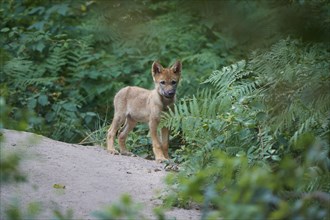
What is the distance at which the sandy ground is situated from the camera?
6.12 metres

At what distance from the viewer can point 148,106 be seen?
9.98 meters

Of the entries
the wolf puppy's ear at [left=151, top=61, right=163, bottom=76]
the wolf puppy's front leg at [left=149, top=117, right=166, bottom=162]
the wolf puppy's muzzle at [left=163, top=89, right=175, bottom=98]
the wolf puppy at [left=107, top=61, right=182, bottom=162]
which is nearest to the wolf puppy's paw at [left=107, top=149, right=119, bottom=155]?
the wolf puppy at [left=107, top=61, right=182, bottom=162]

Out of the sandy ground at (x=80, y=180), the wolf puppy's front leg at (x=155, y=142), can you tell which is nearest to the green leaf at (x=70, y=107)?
the wolf puppy's front leg at (x=155, y=142)

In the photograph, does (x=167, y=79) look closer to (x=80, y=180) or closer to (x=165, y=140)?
(x=165, y=140)

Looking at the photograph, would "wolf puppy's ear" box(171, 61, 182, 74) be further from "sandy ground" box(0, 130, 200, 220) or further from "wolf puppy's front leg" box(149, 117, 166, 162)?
"sandy ground" box(0, 130, 200, 220)

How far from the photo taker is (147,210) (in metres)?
6.33

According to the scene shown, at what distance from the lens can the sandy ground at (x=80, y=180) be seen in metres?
6.12

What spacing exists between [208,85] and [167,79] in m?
2.30

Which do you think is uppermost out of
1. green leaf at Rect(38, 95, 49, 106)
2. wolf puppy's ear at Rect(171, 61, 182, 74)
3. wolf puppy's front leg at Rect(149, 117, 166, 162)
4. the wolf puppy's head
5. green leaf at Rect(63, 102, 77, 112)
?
wolf puppy's ear at Rect(171, 61, 182, 74)

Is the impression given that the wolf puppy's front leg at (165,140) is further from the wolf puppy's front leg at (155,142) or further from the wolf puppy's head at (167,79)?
the wolf puppy's head at (167,79)

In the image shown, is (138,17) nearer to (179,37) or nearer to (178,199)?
(178,199)

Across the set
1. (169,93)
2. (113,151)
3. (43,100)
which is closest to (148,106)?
(169,93)

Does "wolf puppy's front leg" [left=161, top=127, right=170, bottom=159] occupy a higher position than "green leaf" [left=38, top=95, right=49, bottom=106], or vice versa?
"wolf puppy's front leg" [left=161, top=127, right=170, bottom=159]

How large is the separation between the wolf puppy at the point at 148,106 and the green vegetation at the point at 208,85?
1.26 feet
